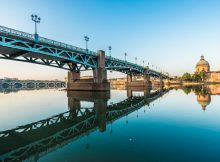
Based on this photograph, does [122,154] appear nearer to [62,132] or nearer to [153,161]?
[153,161]

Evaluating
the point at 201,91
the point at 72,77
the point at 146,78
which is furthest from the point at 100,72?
the point at 146,78

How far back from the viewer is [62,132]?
41.9 feet

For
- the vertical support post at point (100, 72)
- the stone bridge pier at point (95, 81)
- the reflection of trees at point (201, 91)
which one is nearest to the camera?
the reflection of trees at point (201, 91)

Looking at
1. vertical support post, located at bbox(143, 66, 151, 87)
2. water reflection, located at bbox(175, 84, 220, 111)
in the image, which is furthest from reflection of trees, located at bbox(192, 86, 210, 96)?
vertical support post, located at bbox(143, 66, 151, 87)

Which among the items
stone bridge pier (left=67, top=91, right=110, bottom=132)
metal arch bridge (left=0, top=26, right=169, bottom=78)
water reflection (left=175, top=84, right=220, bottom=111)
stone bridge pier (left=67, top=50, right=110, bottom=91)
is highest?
metal arch bridge (left=0, top=26, right=169, bottom=78)

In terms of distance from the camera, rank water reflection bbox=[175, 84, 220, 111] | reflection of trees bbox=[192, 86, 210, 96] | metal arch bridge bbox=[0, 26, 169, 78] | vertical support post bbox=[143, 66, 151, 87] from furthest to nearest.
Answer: vertical support post bbox=[143, 66, 151, 87] → reflection of trees bbox=[192, 86, 210, 96] → metal arch bridge bbox=[0, 26, 169, 78] → water reflection bbox=[175, 84, 220, 111]

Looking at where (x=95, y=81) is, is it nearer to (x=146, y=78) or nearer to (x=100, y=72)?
(x=100, y=72)

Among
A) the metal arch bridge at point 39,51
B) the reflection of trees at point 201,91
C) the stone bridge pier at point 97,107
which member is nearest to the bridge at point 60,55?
the metal arch bridge at point 39,51

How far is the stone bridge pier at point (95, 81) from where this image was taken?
57125 millimetres

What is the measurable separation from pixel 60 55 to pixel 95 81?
1464cm

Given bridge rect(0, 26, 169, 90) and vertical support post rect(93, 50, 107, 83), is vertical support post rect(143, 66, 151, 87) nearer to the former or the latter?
bridge rect(0, 26, 169, 90)

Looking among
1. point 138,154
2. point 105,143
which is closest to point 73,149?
point 105,143

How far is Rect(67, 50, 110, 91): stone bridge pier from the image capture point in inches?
2249

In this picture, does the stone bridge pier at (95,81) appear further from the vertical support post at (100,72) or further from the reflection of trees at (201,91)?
the reflection of trees at (201,91)
